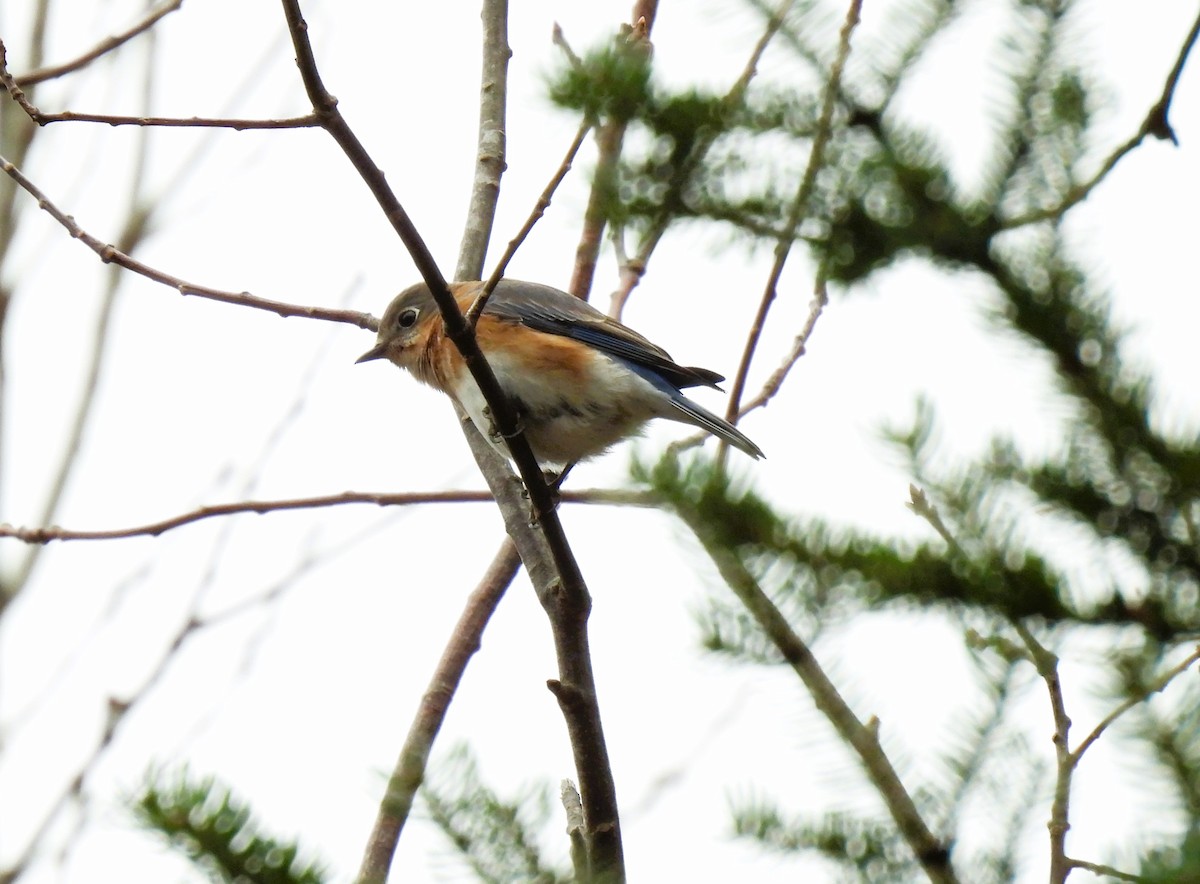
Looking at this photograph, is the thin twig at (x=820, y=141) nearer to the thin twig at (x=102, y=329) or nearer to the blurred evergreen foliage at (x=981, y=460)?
the blurred evergreen foliage at (x=981, y=460)

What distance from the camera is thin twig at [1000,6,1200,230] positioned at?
177 cm

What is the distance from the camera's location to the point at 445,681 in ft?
13.9

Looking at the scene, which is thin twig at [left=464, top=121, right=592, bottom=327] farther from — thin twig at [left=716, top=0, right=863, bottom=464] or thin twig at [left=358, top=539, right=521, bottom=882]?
thin twig at [left=358, top=539, right=521, bottom=882]

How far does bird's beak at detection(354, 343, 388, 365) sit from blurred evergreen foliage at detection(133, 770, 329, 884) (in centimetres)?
432

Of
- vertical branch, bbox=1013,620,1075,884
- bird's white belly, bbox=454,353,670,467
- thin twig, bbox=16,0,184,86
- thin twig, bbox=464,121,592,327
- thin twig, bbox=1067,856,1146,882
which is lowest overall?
thin twig, bbox=1067,856,1146,882

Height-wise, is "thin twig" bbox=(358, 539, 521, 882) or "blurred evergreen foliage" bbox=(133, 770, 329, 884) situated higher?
"thin twig" bbox=(358, 539, 521, 882)

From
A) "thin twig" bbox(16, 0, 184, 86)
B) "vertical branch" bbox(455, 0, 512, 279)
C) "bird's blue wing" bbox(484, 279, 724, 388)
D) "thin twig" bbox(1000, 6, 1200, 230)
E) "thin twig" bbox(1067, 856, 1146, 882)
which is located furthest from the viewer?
"bird's blue wing" bbox(484, 279, 724, 388)

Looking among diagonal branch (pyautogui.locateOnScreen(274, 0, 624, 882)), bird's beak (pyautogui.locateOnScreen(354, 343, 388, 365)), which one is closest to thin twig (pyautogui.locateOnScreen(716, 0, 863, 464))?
diagonal branch (pyautogui.locateOnScreen(274, 0, 624, 882))

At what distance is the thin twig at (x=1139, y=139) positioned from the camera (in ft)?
5.82

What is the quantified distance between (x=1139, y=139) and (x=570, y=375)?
3.47m

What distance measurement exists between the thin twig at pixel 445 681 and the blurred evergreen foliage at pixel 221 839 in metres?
1.20

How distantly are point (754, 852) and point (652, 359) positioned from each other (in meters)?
3.49

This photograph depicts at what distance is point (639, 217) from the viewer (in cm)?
199

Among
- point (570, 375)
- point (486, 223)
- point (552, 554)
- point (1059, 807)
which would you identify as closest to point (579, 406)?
point (570, 375)
